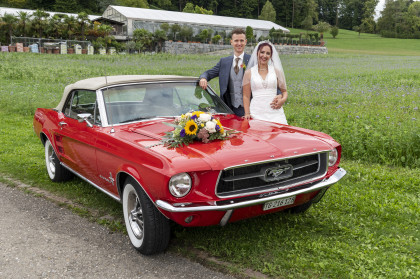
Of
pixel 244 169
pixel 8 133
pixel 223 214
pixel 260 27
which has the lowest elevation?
pixel 8 133

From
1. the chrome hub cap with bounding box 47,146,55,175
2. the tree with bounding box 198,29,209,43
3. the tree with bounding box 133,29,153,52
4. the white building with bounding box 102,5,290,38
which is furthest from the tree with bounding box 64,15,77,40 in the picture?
the chrome hub cap with bounding box 47,146,55,175

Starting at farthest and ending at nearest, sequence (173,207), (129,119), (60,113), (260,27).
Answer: (260,27) → (60,113) → (129,119) → (173,207)

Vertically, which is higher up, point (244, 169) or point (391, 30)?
point (391, 30)

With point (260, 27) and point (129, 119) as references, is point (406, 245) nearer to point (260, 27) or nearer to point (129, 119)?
point (129, 119)

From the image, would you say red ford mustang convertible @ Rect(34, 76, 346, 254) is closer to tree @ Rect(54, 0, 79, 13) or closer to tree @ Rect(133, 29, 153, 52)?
tree @ Rect(133, 29, 153, 52)

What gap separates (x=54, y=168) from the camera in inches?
240

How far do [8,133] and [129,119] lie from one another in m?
6.68

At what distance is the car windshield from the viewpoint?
14.9 feet

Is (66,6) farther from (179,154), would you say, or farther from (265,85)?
(179,154)

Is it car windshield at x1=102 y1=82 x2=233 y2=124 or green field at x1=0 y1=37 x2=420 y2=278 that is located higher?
car windshield at x1=102 y1=82 x2=233 y2=124

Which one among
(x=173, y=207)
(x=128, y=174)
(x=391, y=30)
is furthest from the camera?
(x=391, y=30)

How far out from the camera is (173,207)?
3.23m

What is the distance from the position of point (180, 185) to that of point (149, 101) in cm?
174

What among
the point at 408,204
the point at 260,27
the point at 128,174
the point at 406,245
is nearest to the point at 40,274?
the point at 128,174
